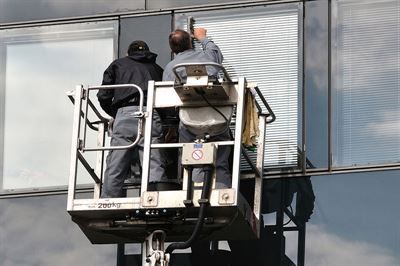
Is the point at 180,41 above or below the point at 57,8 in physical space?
below

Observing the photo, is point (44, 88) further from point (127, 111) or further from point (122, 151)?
point (122, 151)

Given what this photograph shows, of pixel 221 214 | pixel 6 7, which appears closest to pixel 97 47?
pixel 6 7

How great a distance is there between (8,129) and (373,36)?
12.0 ft

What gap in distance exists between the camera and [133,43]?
12695 mm

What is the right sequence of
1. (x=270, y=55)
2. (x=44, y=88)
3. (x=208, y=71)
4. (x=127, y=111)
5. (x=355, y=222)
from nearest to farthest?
(x=208, y=71) → (x=127, y=111) → (x=355, y=222) → (x=270, y=55) → (x=44, y=88)

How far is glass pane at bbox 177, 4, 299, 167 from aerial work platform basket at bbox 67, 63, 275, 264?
1093 mm

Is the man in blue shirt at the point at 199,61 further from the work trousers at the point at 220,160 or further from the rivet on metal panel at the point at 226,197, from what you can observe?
the rivet on metal panel at the point at 226,197

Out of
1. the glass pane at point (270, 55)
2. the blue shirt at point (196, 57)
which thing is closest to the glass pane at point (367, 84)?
the glass pane at point (270, 55)

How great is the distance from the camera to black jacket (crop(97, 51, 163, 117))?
1233 centimetres

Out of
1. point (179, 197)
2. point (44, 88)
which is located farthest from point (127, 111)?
point (44, 88)

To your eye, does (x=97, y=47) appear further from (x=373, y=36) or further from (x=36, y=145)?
(x=373, y=36)

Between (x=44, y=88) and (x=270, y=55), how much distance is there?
2.31 metres

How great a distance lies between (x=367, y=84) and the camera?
43.3ft

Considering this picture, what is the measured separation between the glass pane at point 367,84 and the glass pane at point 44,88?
7.60 ft
